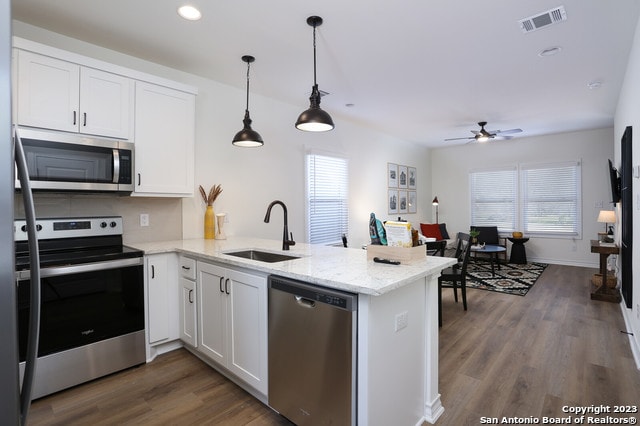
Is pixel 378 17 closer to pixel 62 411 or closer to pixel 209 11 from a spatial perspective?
pixel 209 11

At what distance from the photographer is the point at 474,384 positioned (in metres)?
2.35

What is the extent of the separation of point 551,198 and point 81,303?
7790 millimetres

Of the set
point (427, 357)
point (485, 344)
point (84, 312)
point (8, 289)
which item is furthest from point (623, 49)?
point (84, 312)

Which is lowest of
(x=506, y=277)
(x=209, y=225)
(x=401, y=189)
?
(x=506, y=277)

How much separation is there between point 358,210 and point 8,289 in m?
5.17

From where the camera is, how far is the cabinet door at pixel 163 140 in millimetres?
2805

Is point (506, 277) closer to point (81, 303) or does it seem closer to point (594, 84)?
point (594, 84)

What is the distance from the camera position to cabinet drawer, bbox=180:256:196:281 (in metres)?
2.64

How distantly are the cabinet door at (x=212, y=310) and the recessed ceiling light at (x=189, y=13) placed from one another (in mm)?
1806

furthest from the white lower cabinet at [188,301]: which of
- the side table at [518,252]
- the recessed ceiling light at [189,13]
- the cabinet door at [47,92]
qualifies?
the side table at [518,252]

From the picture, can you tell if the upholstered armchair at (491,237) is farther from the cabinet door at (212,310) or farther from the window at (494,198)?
the cabinet door at (212,310)

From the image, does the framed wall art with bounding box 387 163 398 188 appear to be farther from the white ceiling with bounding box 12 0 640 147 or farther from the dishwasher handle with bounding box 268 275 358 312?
the dishwasher handle with bounding box 268 275 358 312

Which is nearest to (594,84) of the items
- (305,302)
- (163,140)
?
(305,302)

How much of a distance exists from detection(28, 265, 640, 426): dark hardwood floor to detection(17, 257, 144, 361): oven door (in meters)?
0.36
